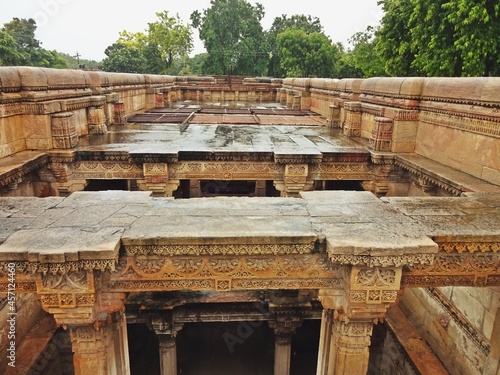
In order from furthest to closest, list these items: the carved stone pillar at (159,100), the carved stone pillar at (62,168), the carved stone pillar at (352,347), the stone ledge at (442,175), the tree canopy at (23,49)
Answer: the tree canopy at (23,49), the carved stone pillar at (159,100), the carved stone pillar at (62,168), the stone ledge at (442,175), the carved stone pillar at (352,347)

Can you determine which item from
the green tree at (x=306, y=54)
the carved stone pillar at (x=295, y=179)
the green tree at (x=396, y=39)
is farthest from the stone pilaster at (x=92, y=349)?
the green tree at (x=306, y=54)

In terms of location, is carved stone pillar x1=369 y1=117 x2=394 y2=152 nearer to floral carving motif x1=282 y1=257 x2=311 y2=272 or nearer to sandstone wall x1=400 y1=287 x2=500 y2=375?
sandstone wall x1=400 y1=287 x2=500 y2=375

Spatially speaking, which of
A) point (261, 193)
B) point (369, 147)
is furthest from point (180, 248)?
point (261, 193)

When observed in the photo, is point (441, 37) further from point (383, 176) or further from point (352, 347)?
point (352, 347)

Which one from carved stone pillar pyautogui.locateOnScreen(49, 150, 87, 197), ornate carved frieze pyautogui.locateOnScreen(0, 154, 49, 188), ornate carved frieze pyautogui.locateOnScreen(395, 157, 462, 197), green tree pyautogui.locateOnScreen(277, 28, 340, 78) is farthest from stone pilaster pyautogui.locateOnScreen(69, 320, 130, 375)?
green tree pyautogui.locateOnScreen(277, 28, 340, 78)

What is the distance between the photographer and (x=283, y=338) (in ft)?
21.8

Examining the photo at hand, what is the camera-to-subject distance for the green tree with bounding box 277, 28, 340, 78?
39.3 m

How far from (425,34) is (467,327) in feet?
42.8

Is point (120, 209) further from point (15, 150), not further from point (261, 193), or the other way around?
point (261, 193)

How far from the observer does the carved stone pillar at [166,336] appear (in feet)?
20.9

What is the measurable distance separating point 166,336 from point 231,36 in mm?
39171

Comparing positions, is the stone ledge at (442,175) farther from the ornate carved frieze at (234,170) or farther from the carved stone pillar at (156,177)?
the carved stone pillar at (156,177)

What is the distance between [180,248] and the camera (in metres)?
3.31

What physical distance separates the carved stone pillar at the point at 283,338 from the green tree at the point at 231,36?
37.1 m
